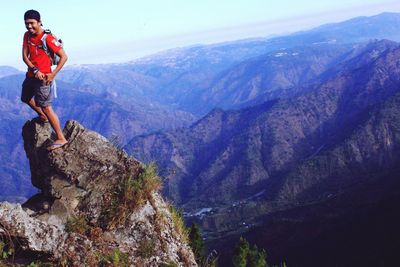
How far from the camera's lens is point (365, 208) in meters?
161

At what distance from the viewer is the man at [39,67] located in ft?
40.1

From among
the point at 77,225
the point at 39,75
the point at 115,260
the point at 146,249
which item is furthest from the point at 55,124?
the point at 115,260

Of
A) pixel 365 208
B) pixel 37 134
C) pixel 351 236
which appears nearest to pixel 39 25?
pixel 37 134

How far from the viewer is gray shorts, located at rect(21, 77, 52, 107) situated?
1280 centimetres

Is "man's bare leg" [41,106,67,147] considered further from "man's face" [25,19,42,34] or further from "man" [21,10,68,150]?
"man's face" [25,19,42,34]

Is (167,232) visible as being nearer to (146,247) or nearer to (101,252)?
(146,247)

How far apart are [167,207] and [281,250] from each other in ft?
473

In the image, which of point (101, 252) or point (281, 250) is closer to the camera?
point (101, 252)

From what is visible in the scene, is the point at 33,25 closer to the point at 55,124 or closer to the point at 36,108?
the point at 36,108

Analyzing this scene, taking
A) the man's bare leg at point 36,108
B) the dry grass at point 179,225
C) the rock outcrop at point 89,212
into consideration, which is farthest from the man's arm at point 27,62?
the dry grass at point 179,225

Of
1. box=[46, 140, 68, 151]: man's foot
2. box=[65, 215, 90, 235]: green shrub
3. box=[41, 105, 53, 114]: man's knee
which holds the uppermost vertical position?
box=[41, 105, 53, 114]: man's knee

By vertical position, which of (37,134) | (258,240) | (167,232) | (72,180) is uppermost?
(37,134)

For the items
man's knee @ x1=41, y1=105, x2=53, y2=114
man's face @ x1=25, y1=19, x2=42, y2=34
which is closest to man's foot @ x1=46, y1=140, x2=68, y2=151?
man's knee @ x1=41, y1=105, x2=53, y2=114

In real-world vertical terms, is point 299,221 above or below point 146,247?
below
